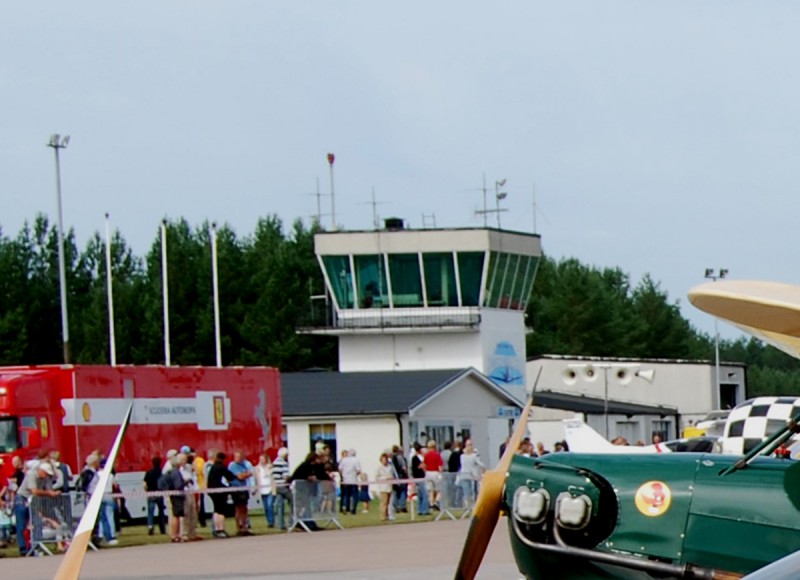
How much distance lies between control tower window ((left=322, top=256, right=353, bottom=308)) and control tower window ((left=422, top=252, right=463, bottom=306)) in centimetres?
318

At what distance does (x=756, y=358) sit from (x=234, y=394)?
139m

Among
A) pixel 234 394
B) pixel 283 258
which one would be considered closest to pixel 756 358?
pixel 283 258

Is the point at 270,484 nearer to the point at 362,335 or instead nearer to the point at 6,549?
the point at 6,549

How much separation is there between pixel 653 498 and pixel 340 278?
192 ft

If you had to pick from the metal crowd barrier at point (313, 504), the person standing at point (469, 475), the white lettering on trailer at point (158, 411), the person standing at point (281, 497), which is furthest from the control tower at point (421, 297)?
the metal crowd barrier at point (313, 504)

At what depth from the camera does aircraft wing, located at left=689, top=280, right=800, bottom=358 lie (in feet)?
25.0

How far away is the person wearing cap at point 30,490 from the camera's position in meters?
25.8

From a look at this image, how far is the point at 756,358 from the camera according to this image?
562 feet

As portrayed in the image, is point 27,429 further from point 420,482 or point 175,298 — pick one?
point 175,298

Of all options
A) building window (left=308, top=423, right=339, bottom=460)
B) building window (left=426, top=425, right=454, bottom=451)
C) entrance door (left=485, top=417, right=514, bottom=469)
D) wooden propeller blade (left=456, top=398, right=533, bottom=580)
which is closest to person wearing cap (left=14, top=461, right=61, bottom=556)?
wooden propeller blade (left=456, top=398, right=533, bottom=580)

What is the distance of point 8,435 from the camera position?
1275 inches

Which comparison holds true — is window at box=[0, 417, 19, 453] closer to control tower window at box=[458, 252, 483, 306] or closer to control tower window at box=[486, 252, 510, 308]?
control tower window at box=[458, 252, 483, 306]

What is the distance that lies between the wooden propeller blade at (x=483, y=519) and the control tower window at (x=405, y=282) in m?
56.5

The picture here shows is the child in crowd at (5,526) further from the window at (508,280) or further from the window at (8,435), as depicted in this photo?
the window at (508,280)
